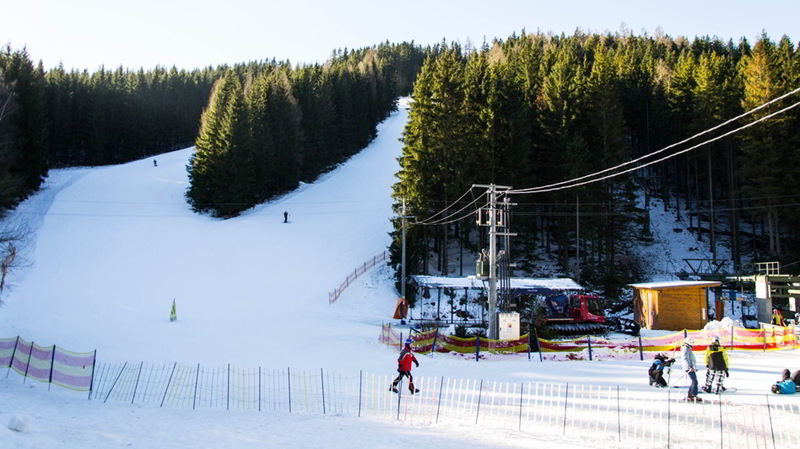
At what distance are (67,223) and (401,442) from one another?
1752 inches

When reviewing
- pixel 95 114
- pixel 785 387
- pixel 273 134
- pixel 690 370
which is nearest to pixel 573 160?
pixel 785 387

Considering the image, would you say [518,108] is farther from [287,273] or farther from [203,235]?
[203,235]

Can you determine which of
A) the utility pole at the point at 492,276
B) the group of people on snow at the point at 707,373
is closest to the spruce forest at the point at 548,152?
the utility pole at the point at 492,276

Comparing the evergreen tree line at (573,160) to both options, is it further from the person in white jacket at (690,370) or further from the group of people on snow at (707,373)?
the person in white jacket at (690,370)

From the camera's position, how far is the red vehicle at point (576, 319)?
2655cm

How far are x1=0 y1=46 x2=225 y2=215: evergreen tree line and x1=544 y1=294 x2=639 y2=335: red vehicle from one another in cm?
4051

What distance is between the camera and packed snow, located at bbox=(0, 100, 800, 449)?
1076 cm

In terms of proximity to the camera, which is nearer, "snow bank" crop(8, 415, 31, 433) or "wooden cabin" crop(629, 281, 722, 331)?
"snow bank" crop(8, 415, 31, 433)

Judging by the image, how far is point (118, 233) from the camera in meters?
43.6

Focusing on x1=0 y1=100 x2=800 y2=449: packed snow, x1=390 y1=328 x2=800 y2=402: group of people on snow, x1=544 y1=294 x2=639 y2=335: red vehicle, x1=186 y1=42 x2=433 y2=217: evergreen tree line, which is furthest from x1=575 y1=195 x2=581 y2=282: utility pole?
x1=186 y1=42 x2=433 y2=217: evergreen tree line

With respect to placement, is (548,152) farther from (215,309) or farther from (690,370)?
(690,370)

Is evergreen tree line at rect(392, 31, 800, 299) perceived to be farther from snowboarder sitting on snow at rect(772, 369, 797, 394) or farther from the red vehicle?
snowboarder sitting on snow at rect(772, 369, 797, 394)

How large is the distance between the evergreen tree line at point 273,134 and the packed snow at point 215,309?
2.81 m

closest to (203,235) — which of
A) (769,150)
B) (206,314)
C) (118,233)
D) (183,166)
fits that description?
(118,233)
